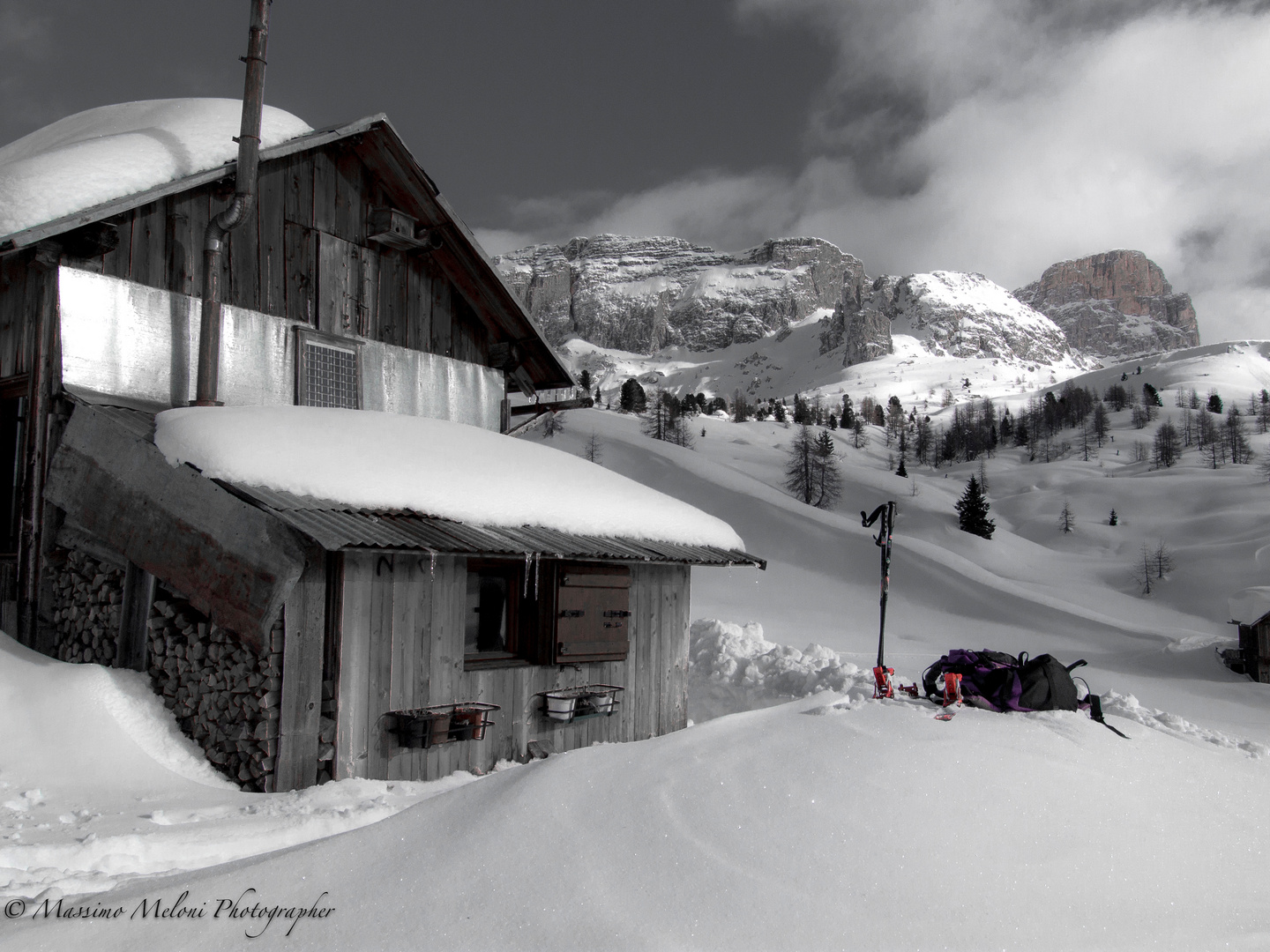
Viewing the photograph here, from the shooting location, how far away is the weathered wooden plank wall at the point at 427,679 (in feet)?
23.8

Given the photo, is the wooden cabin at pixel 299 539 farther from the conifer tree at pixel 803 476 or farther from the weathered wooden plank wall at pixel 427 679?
the conifer tree at pixel 803 476

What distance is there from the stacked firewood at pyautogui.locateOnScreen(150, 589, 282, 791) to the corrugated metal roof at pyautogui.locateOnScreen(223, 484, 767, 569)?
94 centimetres

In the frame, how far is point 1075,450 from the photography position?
10188 cm

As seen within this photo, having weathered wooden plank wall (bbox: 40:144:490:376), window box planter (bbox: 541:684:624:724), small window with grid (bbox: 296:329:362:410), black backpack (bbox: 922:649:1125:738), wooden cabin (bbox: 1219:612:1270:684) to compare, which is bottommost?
wooden cabin (bbox: 1219:612:1270:684)

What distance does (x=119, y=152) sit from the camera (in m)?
9.23

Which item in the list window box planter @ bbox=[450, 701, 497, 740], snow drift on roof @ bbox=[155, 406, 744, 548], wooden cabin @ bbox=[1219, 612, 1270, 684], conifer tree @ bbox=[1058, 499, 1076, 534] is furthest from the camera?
conifer tree @ bbox=[1058, 499, 1076, 534]

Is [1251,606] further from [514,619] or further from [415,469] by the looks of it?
[415,469]

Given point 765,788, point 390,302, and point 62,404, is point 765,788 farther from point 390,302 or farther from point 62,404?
point 390,302

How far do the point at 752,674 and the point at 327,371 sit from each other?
9107mm

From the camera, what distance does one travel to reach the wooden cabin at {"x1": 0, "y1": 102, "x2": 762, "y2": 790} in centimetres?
689

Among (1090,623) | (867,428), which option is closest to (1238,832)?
(1090,623)

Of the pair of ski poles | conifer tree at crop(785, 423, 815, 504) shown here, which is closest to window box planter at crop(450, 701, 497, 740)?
the pair of ski poles

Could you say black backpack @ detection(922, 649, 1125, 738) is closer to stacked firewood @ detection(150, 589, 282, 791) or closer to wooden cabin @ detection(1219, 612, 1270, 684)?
stacked firewood @ detection(150, 589, 282, 791)

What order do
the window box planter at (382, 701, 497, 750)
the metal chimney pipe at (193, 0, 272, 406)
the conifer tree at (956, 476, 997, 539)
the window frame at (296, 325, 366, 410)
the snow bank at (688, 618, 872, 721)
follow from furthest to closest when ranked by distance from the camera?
the conifer tree at (956, 476, 997, 539), the snow bank at (688, 618, 872, 721), the window frame at (296, 325, 366, 410), the metal chimney pipe at (193, 0, 272, 406), the window box planter at (382, 701, 497, 750)
